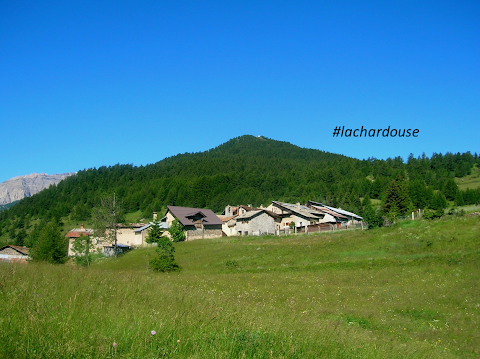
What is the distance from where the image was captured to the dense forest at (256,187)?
12369 centimetres

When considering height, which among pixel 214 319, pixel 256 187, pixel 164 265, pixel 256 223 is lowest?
pixel 164 265

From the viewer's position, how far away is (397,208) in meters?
82.0

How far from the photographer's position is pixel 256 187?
15838 cm

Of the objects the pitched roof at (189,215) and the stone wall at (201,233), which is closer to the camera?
the stone wall at (201,233)

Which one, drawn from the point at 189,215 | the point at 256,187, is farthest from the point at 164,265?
the point at 256,187

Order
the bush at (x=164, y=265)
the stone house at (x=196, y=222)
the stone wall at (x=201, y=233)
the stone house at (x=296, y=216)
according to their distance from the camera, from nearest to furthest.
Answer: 1. the bush at (x=164, y=265)
2. the stone wall at (x=201, y=233)
3. the stone house at (x=296, y=216)
4. the stone house at (x=196, y=222)

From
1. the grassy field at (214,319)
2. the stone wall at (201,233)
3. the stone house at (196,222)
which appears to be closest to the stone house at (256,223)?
the stone wall at (201,233)

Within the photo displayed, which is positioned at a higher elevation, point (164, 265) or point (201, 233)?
point (201, 233)

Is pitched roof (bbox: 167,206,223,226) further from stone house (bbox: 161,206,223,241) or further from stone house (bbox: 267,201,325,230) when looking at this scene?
stone house (bbox: 267,201,325,230)

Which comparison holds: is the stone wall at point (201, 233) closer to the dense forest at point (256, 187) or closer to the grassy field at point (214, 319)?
the grassy field at point (214, 319)

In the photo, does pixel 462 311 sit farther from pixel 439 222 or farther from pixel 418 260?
pixel 439 222

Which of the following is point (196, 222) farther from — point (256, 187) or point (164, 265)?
point (256, 187)

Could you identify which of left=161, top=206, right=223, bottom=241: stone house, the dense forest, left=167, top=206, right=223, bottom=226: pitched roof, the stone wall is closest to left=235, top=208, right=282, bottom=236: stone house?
the stone wall

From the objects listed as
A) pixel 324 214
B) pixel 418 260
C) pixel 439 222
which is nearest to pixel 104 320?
pixel 418 260
